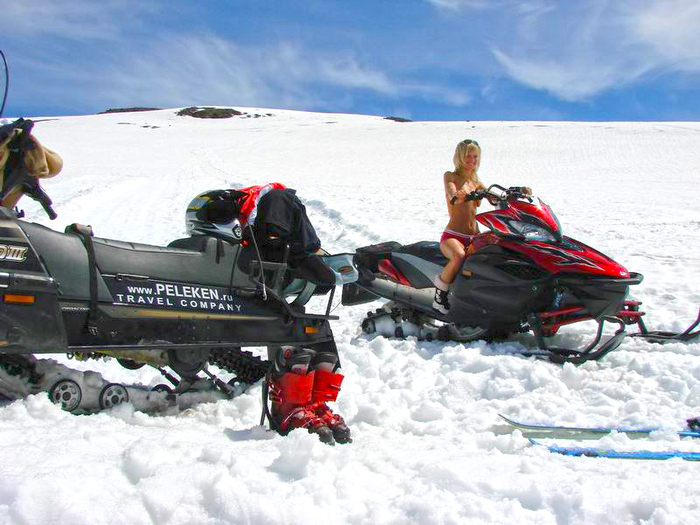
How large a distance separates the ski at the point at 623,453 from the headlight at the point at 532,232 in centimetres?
199

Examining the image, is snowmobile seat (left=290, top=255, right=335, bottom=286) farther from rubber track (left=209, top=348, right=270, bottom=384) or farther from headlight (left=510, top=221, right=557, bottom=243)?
headlight (left=510, top=221, right=557, bottom=243)

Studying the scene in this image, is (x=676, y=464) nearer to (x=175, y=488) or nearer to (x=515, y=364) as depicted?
(x=515, y=364)

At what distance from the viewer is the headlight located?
15.2 feet

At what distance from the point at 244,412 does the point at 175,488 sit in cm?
138

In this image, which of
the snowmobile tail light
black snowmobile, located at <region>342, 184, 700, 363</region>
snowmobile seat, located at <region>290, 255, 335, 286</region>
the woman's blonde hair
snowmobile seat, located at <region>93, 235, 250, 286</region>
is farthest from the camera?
the woman's blonde hair

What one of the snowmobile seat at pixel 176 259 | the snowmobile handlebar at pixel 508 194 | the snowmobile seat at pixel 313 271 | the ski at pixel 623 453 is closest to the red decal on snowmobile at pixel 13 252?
the snowmobile seat at pixel 176 259

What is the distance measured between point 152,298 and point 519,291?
2.88 metres

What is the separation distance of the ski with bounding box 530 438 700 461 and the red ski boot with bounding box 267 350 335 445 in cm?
110

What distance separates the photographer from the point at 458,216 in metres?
5.46

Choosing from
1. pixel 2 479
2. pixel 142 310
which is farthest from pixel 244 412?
pixel 2 479

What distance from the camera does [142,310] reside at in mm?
2971

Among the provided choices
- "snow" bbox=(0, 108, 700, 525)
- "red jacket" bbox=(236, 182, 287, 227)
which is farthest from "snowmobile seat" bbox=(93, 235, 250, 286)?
"snow" bbox=(0, 108, 700, 525)

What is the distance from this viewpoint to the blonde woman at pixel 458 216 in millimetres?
5219

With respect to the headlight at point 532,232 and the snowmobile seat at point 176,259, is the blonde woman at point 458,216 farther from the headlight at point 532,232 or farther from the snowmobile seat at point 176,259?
the snowmobile seat at point 176,259
